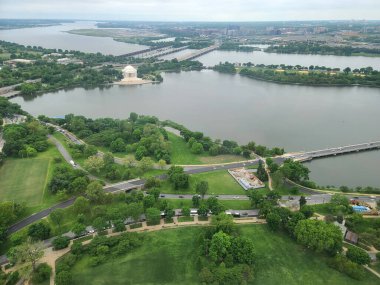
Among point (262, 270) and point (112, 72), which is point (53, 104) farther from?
point (262, 270)

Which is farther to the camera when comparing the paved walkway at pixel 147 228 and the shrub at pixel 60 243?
the shrub at pixel 60 243

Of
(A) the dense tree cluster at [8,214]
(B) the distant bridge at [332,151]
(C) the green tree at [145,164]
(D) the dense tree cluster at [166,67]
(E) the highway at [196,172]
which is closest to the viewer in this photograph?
(A) the dense tree cluster at [8,214]

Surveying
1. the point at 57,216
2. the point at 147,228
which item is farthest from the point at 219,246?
the point at 57,216

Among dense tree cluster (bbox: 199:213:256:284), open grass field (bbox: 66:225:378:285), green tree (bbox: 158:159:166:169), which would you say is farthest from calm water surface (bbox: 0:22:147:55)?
dense tree cluster (bbox: 199:213:256:284)

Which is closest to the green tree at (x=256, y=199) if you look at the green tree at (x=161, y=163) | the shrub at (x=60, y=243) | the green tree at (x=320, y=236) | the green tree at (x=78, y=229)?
the green tree at (x=320, y=236)

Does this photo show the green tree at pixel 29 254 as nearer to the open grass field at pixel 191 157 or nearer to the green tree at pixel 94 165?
the green tree at pixel 94 165

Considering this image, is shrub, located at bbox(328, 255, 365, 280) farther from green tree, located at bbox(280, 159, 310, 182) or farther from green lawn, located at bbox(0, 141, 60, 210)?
green lawn, located at bbox(0, 141, 60, 210)
